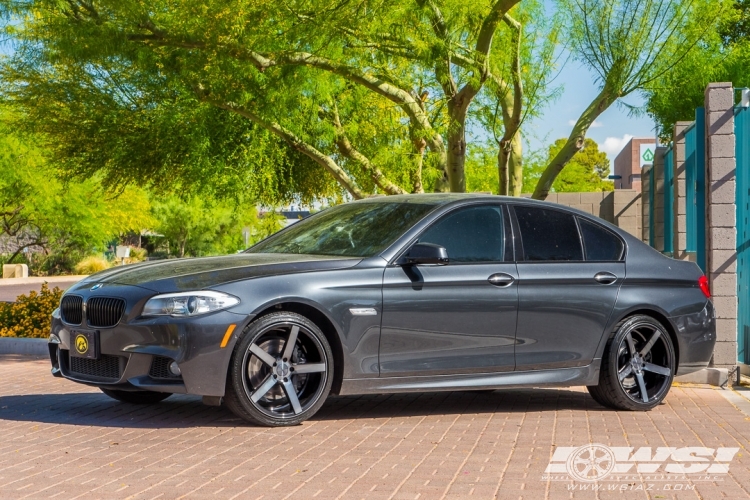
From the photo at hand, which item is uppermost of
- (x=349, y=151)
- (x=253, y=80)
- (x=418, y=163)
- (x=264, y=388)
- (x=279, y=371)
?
(x=253, y=80)

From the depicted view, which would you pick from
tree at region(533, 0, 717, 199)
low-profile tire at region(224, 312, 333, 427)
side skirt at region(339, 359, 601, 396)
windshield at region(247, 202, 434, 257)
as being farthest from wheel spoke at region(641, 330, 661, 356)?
tree at region(533, 0, 717, 199)

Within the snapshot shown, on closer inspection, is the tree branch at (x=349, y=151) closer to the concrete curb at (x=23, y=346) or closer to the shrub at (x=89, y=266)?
the concrete curb at (x=23, y=346)

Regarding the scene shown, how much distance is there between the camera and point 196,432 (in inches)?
288

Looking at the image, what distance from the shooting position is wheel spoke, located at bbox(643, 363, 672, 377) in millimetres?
9000

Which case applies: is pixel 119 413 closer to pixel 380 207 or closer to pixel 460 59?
pixel 380 207

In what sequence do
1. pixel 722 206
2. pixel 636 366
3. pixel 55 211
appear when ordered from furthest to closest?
pixel 55 211 → pixel 722 206 → pixel 636 366

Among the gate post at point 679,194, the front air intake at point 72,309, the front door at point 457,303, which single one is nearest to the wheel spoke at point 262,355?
the front door at point 457,303

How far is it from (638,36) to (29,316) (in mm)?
9520

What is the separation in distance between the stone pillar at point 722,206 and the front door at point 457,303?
11.3ft

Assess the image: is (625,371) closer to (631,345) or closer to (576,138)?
(631,345)

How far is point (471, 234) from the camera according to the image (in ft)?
27.8

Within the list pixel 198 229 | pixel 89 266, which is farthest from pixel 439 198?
pixel 198 229

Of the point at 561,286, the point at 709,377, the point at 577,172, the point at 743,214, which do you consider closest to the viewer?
the point at 561,286

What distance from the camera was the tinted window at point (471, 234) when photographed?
8297 millimetres
